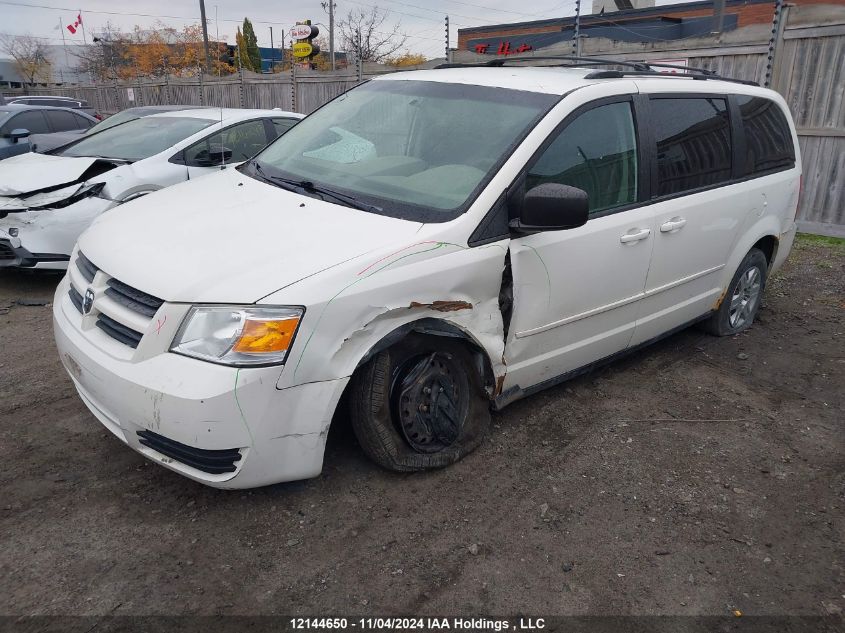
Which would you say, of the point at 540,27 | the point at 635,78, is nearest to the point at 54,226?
the point at 635,78

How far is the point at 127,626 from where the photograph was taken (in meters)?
2.28

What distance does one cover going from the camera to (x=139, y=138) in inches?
271

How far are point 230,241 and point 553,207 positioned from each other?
1.41 meters

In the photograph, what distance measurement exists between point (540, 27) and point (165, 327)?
28.0m

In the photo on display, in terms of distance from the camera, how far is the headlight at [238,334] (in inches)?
98.9

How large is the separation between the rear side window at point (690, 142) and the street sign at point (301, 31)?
1829 centimetres

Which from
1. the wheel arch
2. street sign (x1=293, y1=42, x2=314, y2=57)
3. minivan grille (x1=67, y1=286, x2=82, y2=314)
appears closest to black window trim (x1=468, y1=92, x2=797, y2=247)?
the wheel arch

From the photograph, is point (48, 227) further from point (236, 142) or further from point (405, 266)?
point (405, 266)

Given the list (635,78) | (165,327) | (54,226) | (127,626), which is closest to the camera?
(127,626)

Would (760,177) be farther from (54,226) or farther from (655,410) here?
(54,226)

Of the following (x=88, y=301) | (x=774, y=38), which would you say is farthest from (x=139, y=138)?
(x=774, y=38)

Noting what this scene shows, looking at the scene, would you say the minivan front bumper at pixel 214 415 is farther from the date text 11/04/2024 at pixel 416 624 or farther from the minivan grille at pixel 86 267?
the date text 11/04/2024 at pixel 416 624

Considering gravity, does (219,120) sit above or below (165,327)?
above

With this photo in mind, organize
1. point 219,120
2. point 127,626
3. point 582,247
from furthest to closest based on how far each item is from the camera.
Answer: point 219,120, point 582,247, point 127,626
